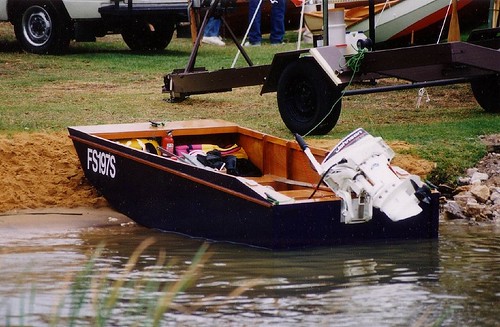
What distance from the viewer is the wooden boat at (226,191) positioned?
9.62 metres

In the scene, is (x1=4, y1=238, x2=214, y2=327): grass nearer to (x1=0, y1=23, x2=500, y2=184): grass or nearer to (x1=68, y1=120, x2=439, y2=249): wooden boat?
(x1=68, y1=120, x2=439, y2=249): wooden boat

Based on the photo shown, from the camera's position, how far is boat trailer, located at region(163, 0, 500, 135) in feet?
Result: 42.0

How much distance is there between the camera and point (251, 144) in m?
12.4

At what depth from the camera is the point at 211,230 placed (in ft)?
34.1

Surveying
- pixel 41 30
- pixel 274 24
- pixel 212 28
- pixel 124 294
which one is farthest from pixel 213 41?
pixel 124 294

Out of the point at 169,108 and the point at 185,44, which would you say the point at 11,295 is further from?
the point at 185,44

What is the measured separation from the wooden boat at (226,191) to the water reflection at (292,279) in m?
0.14

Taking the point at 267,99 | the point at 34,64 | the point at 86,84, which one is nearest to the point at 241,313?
the point at 267,99

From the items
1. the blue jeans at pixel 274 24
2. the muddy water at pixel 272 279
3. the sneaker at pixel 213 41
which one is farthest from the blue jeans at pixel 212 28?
the muddy water at pixel 272 279

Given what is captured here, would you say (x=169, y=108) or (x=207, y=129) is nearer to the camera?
(x=207, y=129)

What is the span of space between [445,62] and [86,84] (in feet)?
22.3

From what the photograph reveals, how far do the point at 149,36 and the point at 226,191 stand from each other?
12109 millimetres

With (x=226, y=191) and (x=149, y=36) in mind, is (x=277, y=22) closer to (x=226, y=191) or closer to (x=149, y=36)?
(x=149, y=36)

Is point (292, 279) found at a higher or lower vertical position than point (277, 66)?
lower
